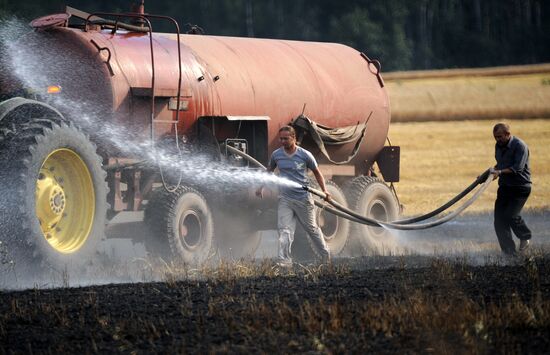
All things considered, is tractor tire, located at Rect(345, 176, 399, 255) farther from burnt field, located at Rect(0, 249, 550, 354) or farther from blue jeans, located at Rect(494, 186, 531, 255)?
→ burnt field, located at Rect(0, 249, 550, 354)

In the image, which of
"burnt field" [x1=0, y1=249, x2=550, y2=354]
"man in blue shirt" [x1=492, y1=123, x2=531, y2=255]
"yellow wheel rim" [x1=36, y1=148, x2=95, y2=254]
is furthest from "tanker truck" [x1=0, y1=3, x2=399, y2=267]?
"man in blue shirt" [x1=492, y1=123, x2=531, y2=255]

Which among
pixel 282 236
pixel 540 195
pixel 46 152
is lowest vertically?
pixel 540 195

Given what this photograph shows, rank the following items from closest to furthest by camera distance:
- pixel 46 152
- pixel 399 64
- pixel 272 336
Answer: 1. pixel 272 336
2. pixel 46 152
3. pixel 399 64

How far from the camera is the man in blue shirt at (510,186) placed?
14.9m

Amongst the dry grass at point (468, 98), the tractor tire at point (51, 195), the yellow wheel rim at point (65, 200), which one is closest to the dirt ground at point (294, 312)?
the tractor tire at point (51, 195)

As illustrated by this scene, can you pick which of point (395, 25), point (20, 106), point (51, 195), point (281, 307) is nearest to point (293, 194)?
point (51, 195)

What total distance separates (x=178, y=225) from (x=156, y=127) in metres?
1.19

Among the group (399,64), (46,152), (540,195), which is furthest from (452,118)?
(46,152)

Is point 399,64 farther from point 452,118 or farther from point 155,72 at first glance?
point 155,72

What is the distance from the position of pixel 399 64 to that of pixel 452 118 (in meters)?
15.4

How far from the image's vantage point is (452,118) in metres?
36.0

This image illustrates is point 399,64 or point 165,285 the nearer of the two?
point 165,285

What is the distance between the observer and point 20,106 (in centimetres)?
1250

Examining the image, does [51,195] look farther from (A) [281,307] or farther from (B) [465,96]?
(B) [465,96]
